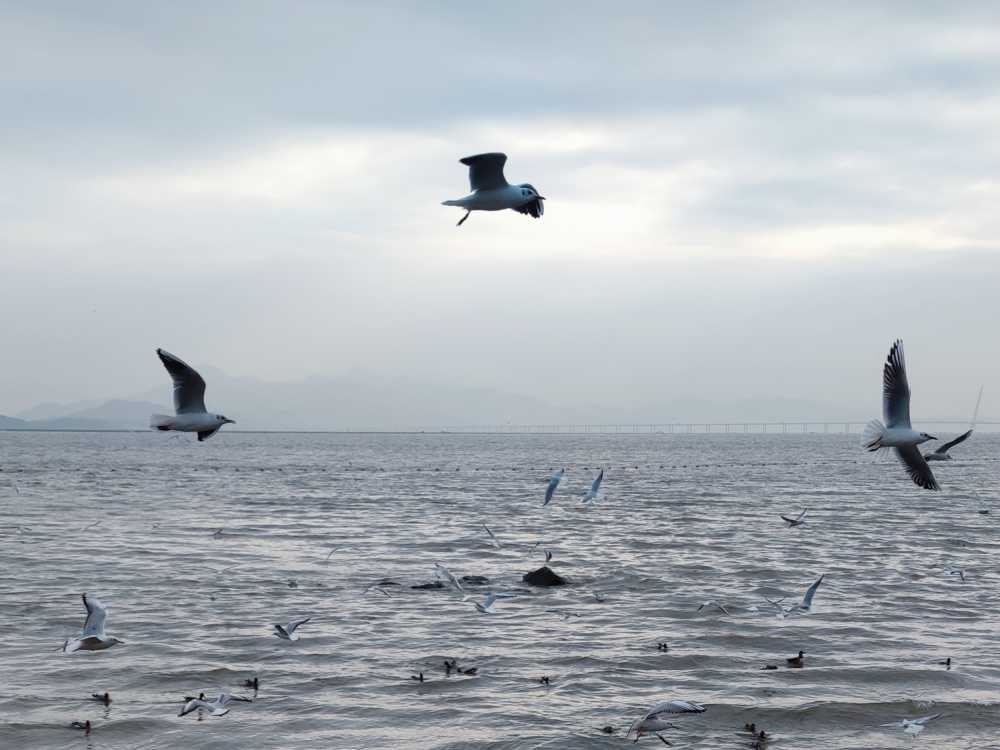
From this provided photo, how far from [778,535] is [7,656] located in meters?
26.0

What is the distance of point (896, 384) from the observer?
1786 centimetres

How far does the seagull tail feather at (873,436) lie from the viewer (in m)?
18.0

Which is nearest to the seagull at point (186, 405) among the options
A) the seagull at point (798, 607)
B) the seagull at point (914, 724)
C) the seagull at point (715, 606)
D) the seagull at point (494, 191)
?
the seagull at point (494, 191)

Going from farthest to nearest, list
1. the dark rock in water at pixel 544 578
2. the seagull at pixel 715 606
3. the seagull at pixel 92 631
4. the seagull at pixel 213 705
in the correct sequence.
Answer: the dark rock in water at pixel 544 578 < the seagull at pixel 715 606 < the seagull at pixel 92 631 < the seagull at pixel 213 705

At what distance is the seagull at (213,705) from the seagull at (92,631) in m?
2.12

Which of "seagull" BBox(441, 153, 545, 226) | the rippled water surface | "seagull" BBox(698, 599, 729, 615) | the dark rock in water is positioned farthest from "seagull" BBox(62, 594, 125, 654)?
"seagull" BBox(698, 599, 729, 615)

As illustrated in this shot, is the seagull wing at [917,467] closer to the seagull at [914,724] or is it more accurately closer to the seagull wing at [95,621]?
the seagull at [914,724]

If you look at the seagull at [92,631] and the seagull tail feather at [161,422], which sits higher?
the seagull tail feather at [161,422]

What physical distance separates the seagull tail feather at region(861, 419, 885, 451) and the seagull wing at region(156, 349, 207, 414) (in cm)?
1133

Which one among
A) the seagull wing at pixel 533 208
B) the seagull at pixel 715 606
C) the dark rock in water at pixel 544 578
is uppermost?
the seagull wing at pixel 533 208

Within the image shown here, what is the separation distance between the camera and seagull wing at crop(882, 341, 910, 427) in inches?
702

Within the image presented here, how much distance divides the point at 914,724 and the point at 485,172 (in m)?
9.48

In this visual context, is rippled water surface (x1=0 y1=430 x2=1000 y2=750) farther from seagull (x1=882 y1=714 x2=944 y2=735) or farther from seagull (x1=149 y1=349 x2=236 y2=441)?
seagull (x1=149 y1=349 x2=236 y2=441)

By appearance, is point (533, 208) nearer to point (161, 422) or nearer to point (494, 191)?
point (494, 191)
